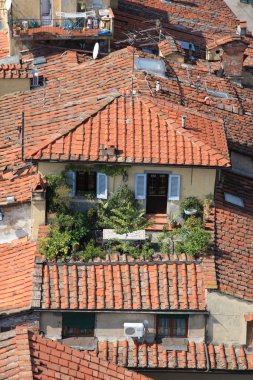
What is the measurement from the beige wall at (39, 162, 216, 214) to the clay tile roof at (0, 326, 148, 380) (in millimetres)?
7634

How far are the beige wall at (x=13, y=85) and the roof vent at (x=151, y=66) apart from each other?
5486 mm

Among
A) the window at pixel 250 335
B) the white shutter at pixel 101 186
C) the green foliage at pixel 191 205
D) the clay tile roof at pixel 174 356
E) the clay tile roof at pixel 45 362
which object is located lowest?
the clay tile roof at pixel 174 356

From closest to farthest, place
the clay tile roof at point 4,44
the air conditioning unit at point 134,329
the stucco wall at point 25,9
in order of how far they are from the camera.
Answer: the air conditioning unit at point 134,329 → the stucco wall at point 25,9 → the clay tile roof at point 4,44

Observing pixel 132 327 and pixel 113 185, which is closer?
pixel 132 327

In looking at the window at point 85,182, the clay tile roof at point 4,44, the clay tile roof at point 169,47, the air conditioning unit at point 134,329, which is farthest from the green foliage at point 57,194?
the clay tile roof at point 4,44

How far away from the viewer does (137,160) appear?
4209 centimetres

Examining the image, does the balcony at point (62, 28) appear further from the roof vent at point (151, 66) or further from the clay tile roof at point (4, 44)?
the roof vent at point (151, 66)

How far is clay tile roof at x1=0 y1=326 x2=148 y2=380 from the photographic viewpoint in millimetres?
34938

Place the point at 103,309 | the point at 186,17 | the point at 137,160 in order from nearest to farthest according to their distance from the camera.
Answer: the point at 103,309 < the point at 137,160 < the point at 186,17

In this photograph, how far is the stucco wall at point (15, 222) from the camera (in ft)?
145

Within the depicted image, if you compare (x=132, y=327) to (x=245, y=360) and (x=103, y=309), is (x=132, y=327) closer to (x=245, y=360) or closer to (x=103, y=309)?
(x=103, y=309)

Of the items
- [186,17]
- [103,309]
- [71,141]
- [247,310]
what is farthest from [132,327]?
[186,17]

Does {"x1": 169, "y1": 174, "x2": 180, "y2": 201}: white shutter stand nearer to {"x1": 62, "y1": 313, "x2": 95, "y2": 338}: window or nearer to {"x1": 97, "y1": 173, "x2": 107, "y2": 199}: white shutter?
{"x1": 97, "y1": 173, "x2": 107, "y2": 199}: white shutter

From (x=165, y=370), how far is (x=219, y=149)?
9.19 meters
